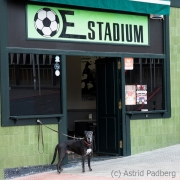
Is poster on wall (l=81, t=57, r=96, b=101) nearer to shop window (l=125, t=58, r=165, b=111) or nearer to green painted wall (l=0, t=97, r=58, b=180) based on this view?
shop window (l=125, t=58, r=165, b=111)

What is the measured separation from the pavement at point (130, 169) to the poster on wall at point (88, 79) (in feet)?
11.9

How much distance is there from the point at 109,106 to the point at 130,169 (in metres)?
2.95

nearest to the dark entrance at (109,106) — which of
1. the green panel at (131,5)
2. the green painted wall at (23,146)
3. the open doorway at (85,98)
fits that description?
the open doorway at (85,98)

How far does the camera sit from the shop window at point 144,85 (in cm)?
1460

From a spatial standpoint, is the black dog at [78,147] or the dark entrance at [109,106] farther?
the dark entrance at [109,106]

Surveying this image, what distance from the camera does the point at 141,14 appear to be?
14727 mm

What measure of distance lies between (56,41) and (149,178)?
14.2 ft

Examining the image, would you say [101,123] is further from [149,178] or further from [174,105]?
[149,178]

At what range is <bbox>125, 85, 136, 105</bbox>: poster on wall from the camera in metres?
14.5

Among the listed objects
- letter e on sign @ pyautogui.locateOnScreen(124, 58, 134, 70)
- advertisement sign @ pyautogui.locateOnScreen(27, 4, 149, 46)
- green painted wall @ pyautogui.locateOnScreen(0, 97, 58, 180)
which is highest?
advertisement sign @ pyautogui.locateOnScreen(27, 4, 149, 46)

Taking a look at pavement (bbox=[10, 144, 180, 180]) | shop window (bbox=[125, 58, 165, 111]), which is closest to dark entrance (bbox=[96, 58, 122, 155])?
shop window (bbox=[125, 58, 165, 111])

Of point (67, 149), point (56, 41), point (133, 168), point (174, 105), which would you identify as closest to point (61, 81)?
point (56, 41)

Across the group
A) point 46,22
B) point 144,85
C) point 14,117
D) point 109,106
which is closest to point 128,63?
point 144,85

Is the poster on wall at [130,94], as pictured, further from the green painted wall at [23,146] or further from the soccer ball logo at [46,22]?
the soccer ball logo at [46,22]
